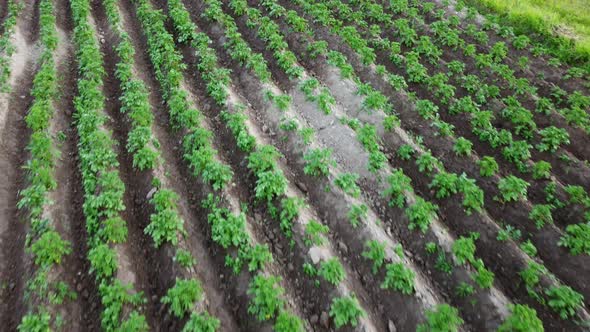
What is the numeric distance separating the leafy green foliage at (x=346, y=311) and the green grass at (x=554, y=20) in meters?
13.5

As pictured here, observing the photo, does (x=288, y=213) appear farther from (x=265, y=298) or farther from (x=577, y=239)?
(x=577, y=239)

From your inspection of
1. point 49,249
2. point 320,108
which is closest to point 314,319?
point 49,249

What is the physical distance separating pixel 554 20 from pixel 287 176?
14576mm

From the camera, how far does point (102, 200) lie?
8.74 meters

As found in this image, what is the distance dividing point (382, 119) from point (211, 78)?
5.97 metres

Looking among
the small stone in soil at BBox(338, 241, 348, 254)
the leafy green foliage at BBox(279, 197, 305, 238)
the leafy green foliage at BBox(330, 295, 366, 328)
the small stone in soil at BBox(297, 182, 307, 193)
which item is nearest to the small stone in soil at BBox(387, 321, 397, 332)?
the leafy green foliage at BBox(330, 295, 366, 328)

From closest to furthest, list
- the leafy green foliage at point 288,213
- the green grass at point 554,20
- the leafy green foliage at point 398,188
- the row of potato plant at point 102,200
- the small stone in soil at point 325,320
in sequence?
the row of potato plant at point 102,200 < the small stone in soil at point 325,320 < the leafy green foliage at point 288,213 < the leafy green foliage at point 398,188 < the green grass at point 554,20

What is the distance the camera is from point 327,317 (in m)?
7.51

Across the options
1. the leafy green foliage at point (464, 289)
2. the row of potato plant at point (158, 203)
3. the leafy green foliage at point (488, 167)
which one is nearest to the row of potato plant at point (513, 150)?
the leafy green foliage at point (488, 167)

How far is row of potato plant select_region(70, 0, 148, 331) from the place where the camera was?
23.6 ft

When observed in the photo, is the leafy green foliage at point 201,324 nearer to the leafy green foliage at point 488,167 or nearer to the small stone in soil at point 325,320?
the small stone in soil at point 325,320

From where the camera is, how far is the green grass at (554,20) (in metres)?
14.6

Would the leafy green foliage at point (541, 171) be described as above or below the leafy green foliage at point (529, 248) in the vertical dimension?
above

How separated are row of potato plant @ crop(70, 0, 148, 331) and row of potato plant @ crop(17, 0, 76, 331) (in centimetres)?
66
